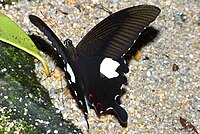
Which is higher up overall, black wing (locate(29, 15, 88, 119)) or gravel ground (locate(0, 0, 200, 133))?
black wing (locate(29, 15, 88, 119))

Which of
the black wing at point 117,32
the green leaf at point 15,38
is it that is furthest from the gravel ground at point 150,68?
the black wing at point 117,32

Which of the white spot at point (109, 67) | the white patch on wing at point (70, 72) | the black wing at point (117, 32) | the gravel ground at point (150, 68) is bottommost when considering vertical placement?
the gravel ground at point (150, 68)

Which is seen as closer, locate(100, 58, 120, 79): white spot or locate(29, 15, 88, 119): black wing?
locate(29, 15, 88, 119): black wing

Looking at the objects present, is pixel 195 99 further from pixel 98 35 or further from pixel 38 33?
pixel 38 33

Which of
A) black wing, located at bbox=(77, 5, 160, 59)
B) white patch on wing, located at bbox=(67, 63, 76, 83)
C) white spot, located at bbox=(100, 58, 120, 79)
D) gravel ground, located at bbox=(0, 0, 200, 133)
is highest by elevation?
black wing, located at bbox=(77, 5, 160, 59)

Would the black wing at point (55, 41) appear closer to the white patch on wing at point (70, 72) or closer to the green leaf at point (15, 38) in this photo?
the white patch on wing at point (70, 72)

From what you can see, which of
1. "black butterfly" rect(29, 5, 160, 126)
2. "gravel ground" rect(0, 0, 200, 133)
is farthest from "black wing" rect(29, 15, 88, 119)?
"gravel ground" rect(0, 0, 200, 133)

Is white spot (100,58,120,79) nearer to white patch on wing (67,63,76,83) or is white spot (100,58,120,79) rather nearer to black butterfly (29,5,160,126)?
black butterfly (29,5,160,126)
